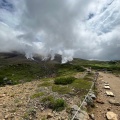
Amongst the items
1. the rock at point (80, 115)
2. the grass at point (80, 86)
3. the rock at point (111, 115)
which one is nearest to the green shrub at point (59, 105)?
the rock at point (80, 115)

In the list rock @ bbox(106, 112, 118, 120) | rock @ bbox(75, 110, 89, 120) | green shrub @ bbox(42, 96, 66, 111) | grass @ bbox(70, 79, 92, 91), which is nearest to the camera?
rock @ bbox(75, 110, 89, 120)

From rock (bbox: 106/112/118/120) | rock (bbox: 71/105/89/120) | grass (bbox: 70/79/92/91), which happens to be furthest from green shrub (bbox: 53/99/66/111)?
grass (bbox: 70/79/92/91)

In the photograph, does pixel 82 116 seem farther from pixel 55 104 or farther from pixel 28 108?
pixel 28 108

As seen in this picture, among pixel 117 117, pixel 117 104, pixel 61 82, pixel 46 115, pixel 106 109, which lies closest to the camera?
pixel 46 115

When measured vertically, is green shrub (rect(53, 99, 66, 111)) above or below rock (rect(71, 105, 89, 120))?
above

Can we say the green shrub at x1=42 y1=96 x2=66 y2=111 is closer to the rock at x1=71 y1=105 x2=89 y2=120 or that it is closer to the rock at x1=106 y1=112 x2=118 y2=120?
the rock at x1=71 y1=105 x2=89 y2=120

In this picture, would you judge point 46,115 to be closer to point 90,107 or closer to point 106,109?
point 90,107

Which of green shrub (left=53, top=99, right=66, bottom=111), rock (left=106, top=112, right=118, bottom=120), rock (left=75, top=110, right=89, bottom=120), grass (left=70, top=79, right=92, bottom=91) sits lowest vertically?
rock (left=106, top=112, right=118, bottom=120)

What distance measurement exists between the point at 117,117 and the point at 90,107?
265cm

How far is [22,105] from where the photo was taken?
51.8 feet

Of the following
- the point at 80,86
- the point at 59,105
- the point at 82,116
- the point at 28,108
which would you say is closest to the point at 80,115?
the point at 82,116

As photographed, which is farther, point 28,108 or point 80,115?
point 28,108

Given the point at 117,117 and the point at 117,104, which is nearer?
the point at 117,117

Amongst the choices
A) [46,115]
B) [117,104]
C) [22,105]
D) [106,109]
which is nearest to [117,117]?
[106,109]
